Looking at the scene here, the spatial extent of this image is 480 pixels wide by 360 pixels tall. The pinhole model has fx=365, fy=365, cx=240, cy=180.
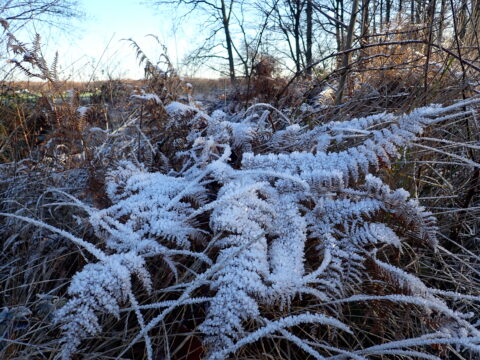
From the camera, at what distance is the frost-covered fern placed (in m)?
0.81

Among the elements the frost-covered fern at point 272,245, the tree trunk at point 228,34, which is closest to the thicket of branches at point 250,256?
the frost-covered fern at point 272,245

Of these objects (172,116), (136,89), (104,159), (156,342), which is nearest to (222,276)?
(156,342)

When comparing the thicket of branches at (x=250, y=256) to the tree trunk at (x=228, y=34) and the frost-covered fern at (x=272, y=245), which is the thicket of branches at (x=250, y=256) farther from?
the tree trunk at (x=228, y=34)

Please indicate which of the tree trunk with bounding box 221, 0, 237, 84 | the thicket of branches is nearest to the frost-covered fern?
the thicket of branches

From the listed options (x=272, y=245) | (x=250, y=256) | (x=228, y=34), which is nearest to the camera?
(x=250, y=256)

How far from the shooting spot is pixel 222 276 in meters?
0.89

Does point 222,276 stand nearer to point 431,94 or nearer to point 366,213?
point 366,213

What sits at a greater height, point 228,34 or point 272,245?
point 228,34

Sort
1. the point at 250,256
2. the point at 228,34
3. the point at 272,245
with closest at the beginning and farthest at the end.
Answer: the point at 250,256 → the point at 272,245 → the point at 228,34

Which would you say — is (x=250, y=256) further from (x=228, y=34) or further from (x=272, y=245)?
(x=228, y=34)

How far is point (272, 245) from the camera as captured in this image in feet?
3.33

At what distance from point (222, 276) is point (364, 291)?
442 mm

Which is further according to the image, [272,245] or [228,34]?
[228,34]

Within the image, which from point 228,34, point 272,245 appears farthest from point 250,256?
point 228,34
